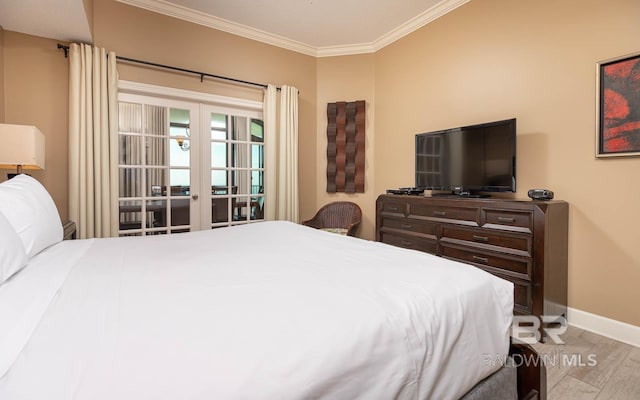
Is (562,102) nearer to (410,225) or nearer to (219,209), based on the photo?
(410,225)

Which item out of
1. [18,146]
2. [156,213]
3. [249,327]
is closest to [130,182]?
[156,213]

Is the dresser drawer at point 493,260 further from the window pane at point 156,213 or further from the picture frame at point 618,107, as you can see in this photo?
the window pane at point 156,213

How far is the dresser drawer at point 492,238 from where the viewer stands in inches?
87.7

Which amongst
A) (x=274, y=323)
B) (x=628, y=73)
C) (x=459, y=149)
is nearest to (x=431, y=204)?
(x=459, y=149)

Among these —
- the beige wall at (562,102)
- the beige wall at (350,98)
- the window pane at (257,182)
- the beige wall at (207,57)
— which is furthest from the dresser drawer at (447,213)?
the window pane at (257,182)

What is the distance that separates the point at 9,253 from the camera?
1062 mm

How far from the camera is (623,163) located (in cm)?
215

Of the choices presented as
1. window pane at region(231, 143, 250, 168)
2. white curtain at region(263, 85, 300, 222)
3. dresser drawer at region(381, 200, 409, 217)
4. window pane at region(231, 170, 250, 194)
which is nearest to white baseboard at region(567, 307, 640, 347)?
dresser drawer at region(381, 200, 409, 217)

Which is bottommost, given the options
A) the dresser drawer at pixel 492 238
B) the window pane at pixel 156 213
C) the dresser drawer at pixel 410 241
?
the dresser drawer at pixel 410 241

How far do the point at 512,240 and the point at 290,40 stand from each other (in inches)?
136

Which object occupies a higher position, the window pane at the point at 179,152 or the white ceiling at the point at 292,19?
the white ceiling at the point at 292,19

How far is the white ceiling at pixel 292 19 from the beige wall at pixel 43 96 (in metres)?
0.15

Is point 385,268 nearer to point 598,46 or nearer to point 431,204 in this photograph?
point 431,204

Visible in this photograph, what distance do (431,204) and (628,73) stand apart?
1597 mm
